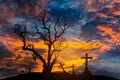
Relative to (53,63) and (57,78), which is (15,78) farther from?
(53,63)

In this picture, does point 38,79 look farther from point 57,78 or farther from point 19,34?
point 19,34

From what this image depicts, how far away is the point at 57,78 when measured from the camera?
3200 cm

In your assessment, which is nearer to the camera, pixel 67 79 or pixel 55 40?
pixel 67 79

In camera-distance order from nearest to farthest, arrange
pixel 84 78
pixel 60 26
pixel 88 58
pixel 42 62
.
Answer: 1. pixel 84 78
2. pixel 88 58
3. pixel 42 62
4. pixel 60 26

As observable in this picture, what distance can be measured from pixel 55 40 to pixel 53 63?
3.81 metres

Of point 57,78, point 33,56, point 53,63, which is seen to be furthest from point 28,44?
point 57,78

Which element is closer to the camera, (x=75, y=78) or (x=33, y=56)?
(x=75, y=78)

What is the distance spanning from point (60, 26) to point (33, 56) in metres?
6.39

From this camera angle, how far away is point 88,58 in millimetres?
34375

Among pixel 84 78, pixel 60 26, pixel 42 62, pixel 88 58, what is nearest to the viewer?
pixel 84 78

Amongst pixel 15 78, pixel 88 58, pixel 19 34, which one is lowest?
pixel 15 78

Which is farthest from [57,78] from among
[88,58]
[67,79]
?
[88,58]

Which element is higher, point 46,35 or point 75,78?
point 46,35

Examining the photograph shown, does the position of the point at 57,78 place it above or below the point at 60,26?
below
